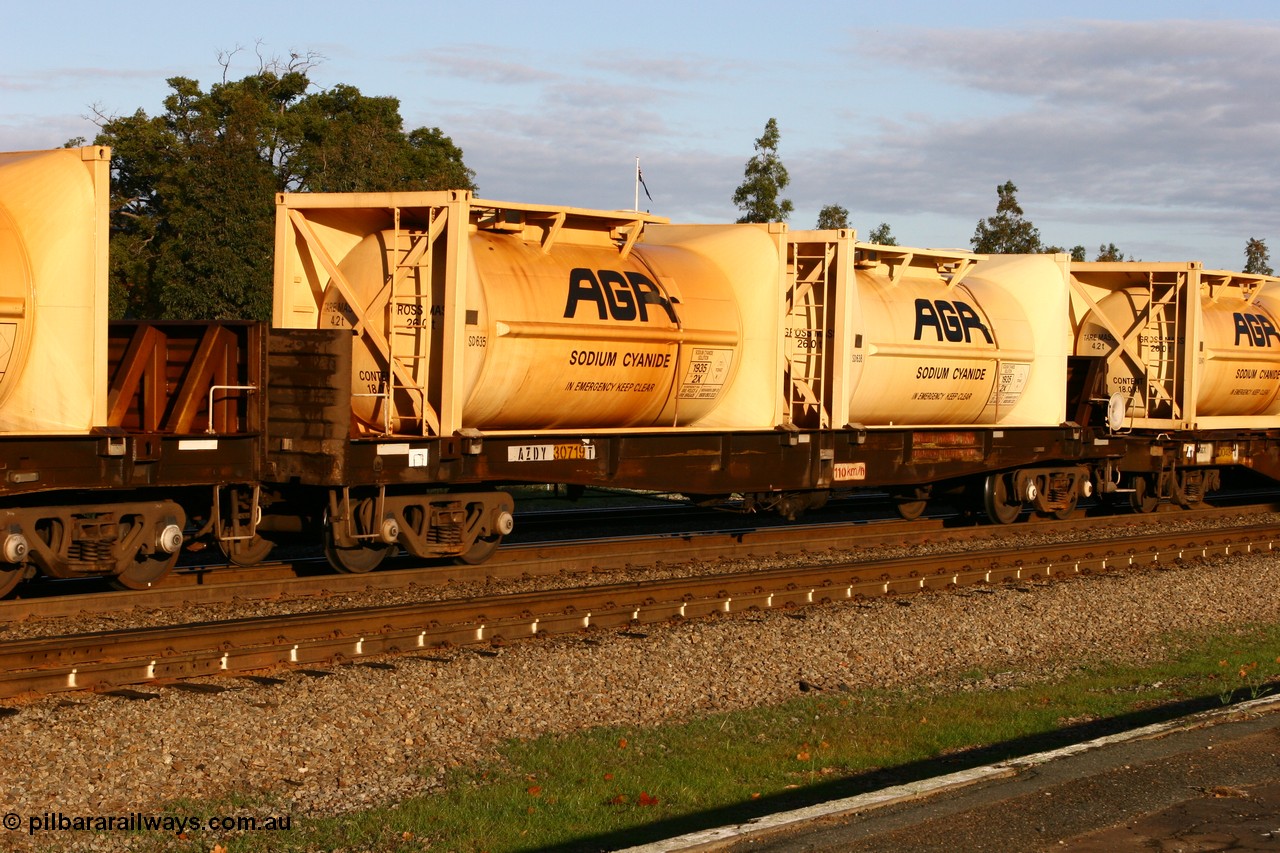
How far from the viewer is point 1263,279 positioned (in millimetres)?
24094

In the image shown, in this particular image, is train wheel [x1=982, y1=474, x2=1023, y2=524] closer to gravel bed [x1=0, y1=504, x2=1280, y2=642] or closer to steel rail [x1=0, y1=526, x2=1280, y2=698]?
gravel bed [x1=0, y1=504, x2=1280, y2=642]

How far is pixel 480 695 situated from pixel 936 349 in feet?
34.3

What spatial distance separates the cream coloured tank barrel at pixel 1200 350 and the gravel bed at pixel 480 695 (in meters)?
8.46

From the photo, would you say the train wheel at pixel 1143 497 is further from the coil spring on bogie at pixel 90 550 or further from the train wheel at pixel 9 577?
the train wheel at pixel 9 577

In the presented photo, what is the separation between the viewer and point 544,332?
532 inches

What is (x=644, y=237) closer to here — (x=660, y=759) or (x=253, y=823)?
(x=660, y=759)

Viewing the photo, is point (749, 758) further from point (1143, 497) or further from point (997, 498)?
point (1143, 497)

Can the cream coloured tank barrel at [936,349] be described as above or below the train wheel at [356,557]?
above

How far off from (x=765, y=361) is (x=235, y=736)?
9.41 m

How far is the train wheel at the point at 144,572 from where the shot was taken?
1205 cm

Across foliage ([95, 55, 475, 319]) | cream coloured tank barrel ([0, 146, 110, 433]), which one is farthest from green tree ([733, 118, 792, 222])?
cream coloured tank barrel ([0, 146, 110, 433])

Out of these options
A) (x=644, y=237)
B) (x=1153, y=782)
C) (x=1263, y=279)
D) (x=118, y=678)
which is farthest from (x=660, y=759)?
(x=1263, y=279)

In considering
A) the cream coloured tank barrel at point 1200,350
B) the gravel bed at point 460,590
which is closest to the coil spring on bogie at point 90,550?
the gravel bed at point 460,590

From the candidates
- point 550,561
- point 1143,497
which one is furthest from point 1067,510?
point 550,561
